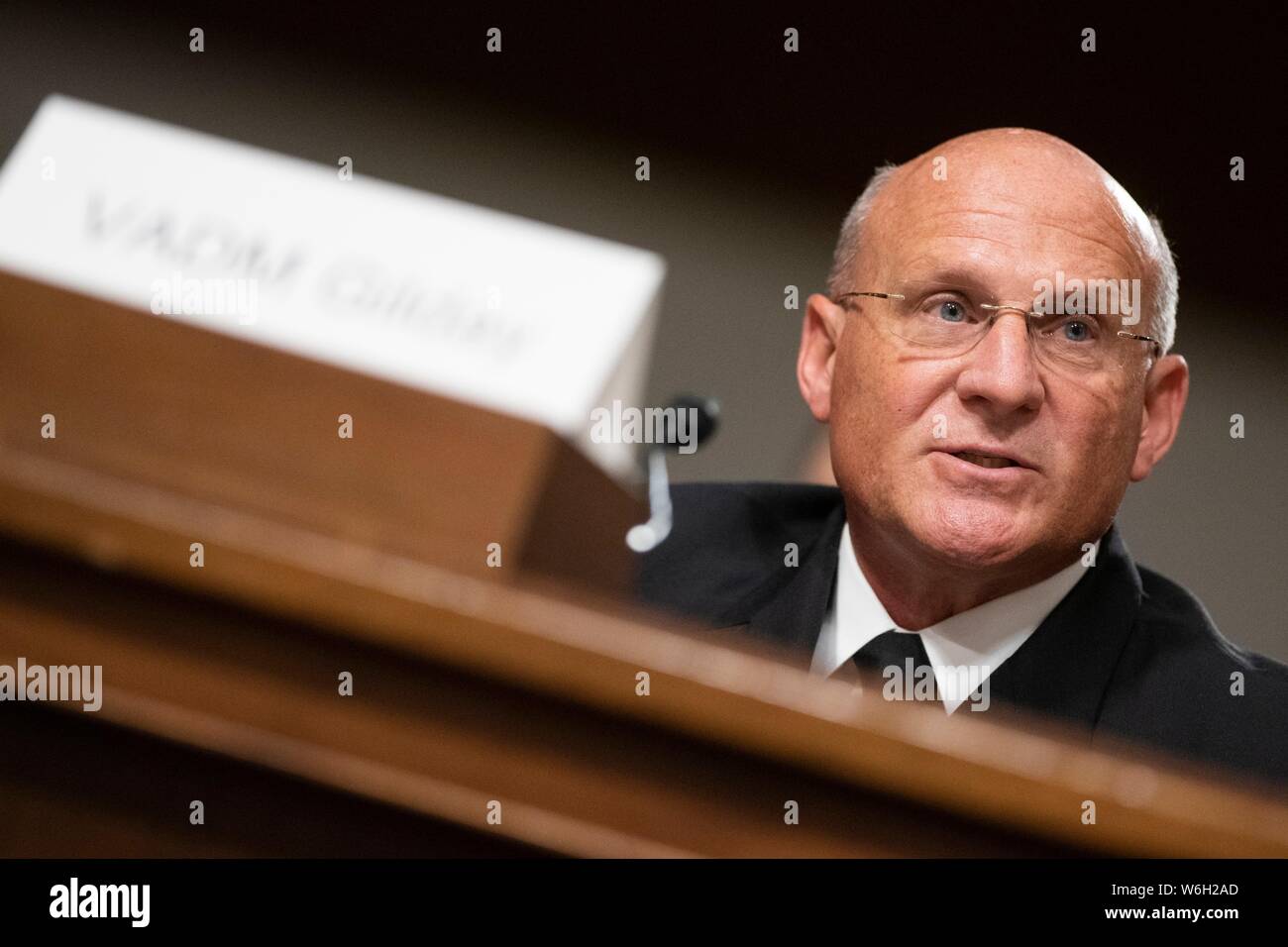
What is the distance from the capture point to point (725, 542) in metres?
1.38

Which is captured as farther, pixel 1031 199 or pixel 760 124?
pixel 760 124

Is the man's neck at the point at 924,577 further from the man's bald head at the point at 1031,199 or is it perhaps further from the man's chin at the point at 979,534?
the man's bald head at the point at 1031,199

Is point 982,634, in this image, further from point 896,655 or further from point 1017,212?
point 1017,212

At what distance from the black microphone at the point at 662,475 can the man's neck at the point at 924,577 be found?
199 mm

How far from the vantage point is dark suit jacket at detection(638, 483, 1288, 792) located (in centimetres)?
106

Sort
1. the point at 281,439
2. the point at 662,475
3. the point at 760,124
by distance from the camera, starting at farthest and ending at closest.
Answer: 1. the point at 760,124
2. the point at 662,475
3. the point at 281,439

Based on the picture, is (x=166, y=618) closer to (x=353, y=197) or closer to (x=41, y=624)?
(x=41, y=624)

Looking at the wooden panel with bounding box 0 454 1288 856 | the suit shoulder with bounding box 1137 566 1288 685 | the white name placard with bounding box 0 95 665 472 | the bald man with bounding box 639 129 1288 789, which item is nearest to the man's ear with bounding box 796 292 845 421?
the bald man with bounding box 639 129 1288 789

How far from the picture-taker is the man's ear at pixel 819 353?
1.32 meters

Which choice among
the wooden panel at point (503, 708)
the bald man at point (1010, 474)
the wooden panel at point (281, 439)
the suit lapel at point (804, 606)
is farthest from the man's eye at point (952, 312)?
the wooden panel at point (503, 708)

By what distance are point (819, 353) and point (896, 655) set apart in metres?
0.38

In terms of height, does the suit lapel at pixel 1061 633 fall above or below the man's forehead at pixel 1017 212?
below

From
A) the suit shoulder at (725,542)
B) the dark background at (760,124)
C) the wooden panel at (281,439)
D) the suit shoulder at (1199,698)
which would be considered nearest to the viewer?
the wooden panel at (281,439)

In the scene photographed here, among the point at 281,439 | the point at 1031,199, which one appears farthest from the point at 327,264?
the point at 1031,199
